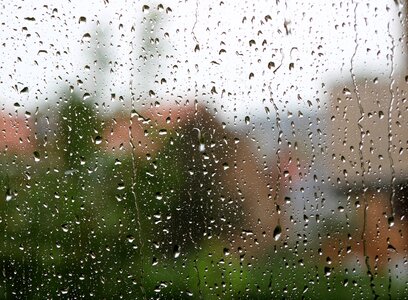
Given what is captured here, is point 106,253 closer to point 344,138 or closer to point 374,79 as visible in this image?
point 344,138

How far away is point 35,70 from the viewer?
1.01 m

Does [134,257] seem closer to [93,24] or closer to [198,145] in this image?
[198,145]

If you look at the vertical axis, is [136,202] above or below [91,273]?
above

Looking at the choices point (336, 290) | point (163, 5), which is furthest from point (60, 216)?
point (336, 290)

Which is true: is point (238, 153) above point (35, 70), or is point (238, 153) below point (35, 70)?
below

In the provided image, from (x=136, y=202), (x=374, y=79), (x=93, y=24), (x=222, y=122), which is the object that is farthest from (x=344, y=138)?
(x=93, y=24)

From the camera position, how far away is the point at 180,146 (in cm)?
103

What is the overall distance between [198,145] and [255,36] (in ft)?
0.82

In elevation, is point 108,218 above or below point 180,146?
below

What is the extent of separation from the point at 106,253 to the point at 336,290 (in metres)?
0.48

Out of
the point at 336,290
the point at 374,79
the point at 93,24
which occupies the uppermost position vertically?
the point at 93,24

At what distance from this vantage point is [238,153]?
3.39 ft

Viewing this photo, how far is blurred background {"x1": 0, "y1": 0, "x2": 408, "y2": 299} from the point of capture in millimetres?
1011

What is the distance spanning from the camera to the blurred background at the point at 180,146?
1.01 m
